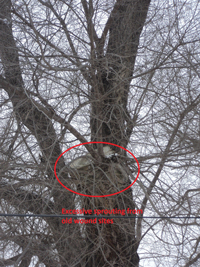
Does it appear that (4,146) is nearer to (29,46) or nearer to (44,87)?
(44,87)

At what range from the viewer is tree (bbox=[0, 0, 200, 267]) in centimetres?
302

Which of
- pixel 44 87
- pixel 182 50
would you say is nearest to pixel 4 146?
pixel 44 87

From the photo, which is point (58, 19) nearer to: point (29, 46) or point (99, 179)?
point (29, 46)

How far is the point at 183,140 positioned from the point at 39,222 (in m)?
1.76

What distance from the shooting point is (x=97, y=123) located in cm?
313

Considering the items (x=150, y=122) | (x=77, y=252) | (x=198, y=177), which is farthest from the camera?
(x=198, y=177)

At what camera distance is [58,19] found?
298cm

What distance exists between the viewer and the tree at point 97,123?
3.02 m

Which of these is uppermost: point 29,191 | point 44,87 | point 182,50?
point 182,50

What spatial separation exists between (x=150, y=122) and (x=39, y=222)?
165 centimetres

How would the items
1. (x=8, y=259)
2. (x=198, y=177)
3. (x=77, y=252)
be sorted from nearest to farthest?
(x=8, y=259)
(x=77, y=252)
(x=198, y=177)

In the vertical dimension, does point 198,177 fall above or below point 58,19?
below

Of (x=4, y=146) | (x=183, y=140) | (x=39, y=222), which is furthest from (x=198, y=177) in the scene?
(x=4, y=146)

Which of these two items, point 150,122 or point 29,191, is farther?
point 150,122
